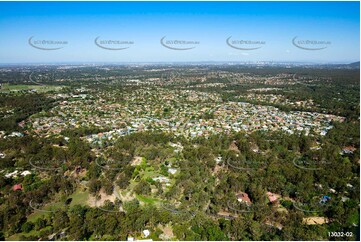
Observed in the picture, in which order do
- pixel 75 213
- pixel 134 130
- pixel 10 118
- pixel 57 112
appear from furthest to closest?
pixel 57 112 < pixel 10 118 < pixel 134 130 < pixel 75 213

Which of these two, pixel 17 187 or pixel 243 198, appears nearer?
pixel 243 198

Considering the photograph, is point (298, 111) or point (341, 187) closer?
point (341, 187)

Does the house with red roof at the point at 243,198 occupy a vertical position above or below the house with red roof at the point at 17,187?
below

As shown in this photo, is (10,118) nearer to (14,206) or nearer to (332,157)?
(14,206)

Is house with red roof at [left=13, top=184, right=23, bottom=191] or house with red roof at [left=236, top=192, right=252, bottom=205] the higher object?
house with red roof at [left=13, top=184, right=23, bottom=191]

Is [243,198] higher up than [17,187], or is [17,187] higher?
[17,187]

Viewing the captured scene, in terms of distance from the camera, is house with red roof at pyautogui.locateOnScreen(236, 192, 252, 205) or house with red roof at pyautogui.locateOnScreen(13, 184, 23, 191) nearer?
house with red roof at pyautogui.locateOnScreen(236, 192, 252, 205)

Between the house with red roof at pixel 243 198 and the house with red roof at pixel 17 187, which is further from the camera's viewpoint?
the house with red roof at pixel 17 187

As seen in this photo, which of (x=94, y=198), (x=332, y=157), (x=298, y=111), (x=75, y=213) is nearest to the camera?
(x=75, y=213)

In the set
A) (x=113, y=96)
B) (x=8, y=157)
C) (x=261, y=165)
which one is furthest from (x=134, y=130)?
(x=113, y=96)

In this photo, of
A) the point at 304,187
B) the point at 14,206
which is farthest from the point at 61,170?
the point at 304,187
